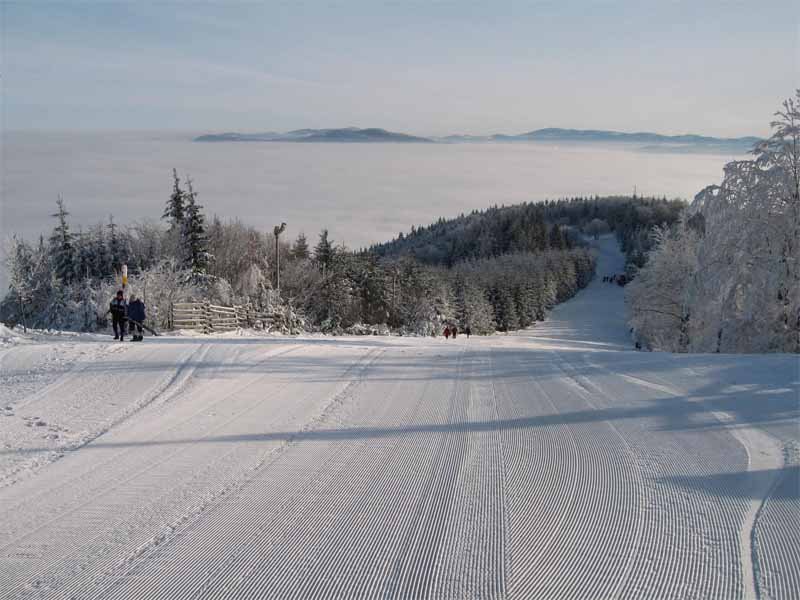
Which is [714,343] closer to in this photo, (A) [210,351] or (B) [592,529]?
(A) [210,351]

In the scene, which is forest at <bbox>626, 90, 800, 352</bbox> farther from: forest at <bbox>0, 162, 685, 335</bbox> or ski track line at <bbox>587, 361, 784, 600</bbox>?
forest at <bbox>0, 162, 685, 335</bbox>

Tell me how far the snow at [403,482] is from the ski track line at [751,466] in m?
0.02

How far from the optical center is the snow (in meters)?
5.23

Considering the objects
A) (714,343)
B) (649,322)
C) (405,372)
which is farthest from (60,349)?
(649,322)

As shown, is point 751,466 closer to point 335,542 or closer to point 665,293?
point 335,542

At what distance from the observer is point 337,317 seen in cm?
6006

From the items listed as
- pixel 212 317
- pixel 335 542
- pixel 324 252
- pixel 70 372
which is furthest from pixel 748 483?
pixel 324 252

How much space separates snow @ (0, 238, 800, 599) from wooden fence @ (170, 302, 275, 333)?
15.3m

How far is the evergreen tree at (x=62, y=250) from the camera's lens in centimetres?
5372

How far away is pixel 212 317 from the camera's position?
3095cm

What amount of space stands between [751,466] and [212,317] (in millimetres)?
26419

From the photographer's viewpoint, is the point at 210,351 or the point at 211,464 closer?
the point at 211,464

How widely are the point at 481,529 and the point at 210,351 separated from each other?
Result: 1109 cm

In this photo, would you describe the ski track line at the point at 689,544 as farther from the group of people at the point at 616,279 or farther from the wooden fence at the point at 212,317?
the group of people at the point at 616,279
